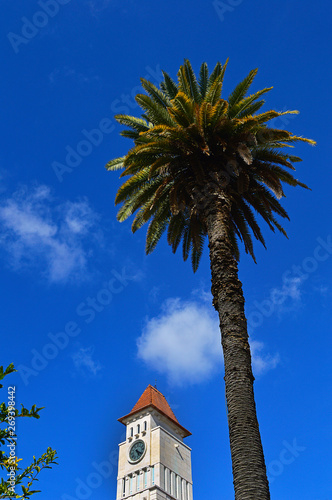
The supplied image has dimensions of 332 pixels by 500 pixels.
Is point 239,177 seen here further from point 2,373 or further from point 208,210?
point 2,373

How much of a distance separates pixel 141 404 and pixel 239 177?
1928 inches

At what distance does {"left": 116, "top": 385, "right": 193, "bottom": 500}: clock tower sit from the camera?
5356 centimetres

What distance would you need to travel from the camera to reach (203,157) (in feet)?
50.1

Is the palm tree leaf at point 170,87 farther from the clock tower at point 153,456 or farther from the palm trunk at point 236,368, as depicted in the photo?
the clock tower at point 153,456

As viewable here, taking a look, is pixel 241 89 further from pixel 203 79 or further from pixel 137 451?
pixel 137 451

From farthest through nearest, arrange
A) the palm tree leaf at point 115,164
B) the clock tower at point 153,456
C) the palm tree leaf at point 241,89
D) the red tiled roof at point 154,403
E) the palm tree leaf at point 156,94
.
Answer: the red tiled roof at point 154,403
the clock tower at point 153,456
the palm tree leaf at point 115,164
the palm tree leaf at point 156,94
the palm tree leaf at point 241,89

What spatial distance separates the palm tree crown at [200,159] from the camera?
579 inches

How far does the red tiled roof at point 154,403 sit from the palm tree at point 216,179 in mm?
43376

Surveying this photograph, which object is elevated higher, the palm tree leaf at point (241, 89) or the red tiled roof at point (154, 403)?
the red tiled roof at point (154, 403)

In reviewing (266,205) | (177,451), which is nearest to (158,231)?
(266,205)

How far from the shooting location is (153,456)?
54.4m

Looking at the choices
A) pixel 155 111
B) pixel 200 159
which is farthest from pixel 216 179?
pixel 155 111

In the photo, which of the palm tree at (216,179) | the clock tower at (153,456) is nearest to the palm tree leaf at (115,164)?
the palm tree at (216,179)

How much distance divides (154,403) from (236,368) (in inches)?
1981
